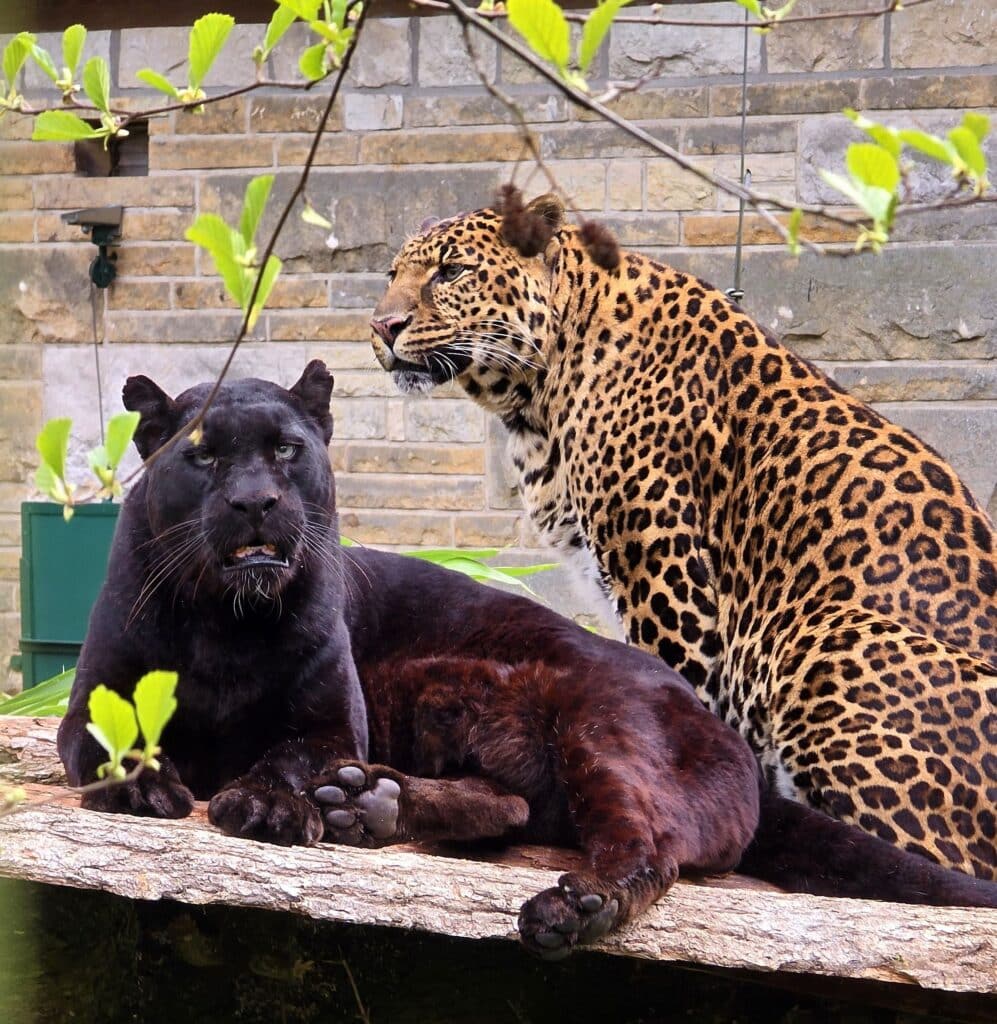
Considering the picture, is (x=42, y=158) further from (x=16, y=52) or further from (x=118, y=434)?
(x=118, y=434)

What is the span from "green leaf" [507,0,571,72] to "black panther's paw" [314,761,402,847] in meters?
1.93

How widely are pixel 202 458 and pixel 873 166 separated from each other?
2.12 meters

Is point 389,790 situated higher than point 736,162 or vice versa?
point 736,162

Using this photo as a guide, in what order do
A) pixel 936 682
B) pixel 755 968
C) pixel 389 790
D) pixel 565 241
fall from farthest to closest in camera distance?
pixel 565 241
pixel 936 682
pixel 389 790
pixel 755 968

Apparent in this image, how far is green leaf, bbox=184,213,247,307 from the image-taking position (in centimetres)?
142

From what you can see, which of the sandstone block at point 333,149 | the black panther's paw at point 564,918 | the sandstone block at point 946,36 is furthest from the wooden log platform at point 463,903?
the sandstone block at point 333,149

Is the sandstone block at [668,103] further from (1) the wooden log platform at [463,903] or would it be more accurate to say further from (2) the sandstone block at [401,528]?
(1) the wooden log platform at [463,903]

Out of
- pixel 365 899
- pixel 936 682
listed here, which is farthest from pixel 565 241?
pixel 365 899

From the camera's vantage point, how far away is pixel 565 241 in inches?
208

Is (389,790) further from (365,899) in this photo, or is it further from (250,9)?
(250,9)

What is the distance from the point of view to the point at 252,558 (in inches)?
124

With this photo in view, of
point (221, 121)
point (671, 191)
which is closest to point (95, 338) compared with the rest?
point (221, 121)

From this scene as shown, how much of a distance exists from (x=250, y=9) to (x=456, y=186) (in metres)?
5.20

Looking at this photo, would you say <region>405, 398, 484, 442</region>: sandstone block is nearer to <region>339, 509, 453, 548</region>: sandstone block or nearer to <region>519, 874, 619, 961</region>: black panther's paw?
<region>339, 509, 453, 548</region>: sandstone block
